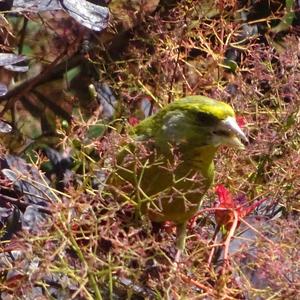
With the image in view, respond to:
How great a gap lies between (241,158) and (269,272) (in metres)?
0.39

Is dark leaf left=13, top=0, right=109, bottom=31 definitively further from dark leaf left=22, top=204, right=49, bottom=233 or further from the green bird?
dark leaf left=22, top=204, right=49, bottom=233

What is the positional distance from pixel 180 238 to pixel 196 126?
7.3 inches

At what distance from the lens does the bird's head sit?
1.39 meters

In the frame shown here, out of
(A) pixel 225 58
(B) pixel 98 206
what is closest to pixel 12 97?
(A) pixel 225 58

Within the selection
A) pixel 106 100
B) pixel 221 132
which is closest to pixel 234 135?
pixel 221 132

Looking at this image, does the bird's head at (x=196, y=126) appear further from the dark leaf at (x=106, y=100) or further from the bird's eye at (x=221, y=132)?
the dark leaf at (x=106, y=100)

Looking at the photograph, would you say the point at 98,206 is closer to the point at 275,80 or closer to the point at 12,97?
the point at 275,80

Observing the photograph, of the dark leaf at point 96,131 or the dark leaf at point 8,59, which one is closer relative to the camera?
the dark leaf at point 8,59

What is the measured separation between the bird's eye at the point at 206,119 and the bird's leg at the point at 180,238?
6.0 inches

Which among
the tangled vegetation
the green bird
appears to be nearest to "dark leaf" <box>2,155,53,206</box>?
the tangled vegetation

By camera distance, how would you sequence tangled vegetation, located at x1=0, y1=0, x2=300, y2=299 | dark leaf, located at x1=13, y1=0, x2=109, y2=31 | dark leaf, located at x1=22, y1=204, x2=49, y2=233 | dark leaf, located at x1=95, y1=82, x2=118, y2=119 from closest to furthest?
tangled vegetation, located at x1=0, y1=0, x2=300, y2=299, dark leaf, located at x1=22, y1=204, x2=49, y2=233, dark leaf, located at x1=13, y1=0, x2=109, y2=31, dark leaf, located at x1=95, y1=82, x2=118, y2=119

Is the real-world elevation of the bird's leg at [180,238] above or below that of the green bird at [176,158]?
below

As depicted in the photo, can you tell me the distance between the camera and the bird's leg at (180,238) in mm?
1248

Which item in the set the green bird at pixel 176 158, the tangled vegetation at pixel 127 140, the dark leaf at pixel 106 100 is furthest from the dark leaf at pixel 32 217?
the dark leaf at pixel 106 100
